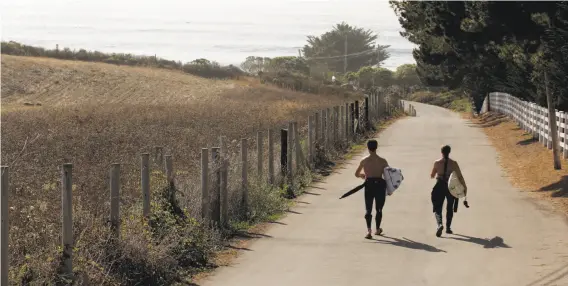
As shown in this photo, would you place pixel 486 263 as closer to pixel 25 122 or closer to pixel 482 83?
pixel 25 122

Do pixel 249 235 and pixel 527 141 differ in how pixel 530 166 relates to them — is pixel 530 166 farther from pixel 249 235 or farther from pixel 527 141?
pixel 249 235

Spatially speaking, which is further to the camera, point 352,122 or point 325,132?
point 352,122

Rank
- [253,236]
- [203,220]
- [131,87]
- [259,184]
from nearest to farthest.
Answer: [203,220], [253,236], [259,184], [131,87]

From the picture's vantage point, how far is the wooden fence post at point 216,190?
15.6 m

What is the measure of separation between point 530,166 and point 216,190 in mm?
13626

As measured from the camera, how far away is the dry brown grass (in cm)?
2144

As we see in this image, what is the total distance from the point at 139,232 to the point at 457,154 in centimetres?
2084

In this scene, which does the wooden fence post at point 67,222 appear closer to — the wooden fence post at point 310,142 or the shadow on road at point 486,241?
the shadow on road at point 486,241

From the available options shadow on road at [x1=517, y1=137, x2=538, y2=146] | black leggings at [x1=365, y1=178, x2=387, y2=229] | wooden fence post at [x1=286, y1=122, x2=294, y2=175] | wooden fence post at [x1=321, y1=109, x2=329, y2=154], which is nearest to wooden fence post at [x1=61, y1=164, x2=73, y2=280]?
black leggings at [x1=365, y1=178, x2=387, y2=229]

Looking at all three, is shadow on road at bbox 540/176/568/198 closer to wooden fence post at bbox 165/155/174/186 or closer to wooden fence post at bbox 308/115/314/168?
wooden fence post at bbox 308/115/314/168

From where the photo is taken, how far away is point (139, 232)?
12195 mm

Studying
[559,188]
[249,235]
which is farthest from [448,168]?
[559,188]

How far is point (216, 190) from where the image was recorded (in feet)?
51.6

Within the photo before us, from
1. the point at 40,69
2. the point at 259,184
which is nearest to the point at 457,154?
the point at 259,184
